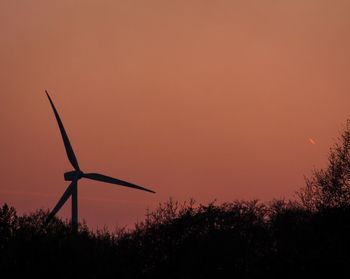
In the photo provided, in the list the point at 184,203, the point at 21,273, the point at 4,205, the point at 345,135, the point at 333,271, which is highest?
the point at 345,135

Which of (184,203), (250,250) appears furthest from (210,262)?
(184,203)

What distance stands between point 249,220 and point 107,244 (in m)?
15.6

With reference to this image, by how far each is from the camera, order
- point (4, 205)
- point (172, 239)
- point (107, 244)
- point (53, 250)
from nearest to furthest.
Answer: point (172, 239), point (53, 250), point (107, 244), point (4, 205)

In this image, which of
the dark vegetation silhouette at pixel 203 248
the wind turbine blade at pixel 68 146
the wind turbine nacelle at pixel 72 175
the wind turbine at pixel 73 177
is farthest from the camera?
the wind turbine nacelle at pixel 72 175

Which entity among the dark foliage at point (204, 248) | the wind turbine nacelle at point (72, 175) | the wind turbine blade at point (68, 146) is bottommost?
the dark foliage at point (204, 248)

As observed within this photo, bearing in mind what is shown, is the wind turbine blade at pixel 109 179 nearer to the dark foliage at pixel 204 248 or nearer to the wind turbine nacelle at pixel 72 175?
the wind turbine nacelle at pixel 72 175

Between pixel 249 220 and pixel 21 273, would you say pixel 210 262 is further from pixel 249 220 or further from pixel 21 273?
pixel 21 273

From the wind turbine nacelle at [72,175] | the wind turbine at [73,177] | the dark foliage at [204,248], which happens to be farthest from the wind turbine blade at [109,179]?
the dark foliage at [204,248]

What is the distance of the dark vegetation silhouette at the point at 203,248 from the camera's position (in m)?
53.6

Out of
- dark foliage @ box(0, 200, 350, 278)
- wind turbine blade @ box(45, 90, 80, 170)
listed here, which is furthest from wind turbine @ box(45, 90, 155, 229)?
dark foliage @ box(0, 200, 350, 278)

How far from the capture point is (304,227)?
194 ft

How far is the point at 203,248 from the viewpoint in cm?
A: 5450

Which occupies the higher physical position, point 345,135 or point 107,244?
point 345,135

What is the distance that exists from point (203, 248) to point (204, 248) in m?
0.08
